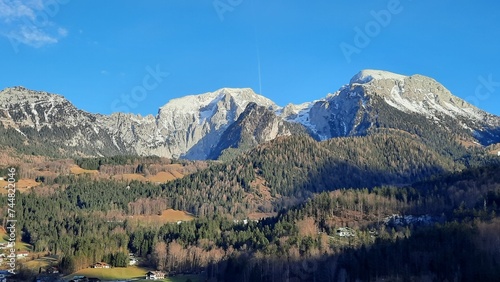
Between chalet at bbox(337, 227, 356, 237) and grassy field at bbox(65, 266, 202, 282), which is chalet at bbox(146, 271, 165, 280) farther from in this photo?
chalet at bbox(337, 227, 356, 237)

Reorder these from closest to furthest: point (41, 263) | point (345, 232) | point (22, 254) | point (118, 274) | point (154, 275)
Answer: point (154, 275) → point (118, 274) → point (41, 263) → point (22, 254) → point (345, 232)

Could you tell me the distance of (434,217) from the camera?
190m

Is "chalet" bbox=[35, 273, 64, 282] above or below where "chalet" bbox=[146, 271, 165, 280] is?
below

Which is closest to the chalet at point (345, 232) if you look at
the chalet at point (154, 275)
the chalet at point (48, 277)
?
the chalet at point (154, 275)

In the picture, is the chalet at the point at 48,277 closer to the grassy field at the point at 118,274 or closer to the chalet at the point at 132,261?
the grassy field at the point at 118,274

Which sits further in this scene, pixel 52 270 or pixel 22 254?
pixel 22 254

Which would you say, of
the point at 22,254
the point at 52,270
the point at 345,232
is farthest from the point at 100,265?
the point at 345,232

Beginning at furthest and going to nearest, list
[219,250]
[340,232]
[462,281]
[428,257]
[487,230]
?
[340,232], [219,250], [487,230], [428,257], [462,281]

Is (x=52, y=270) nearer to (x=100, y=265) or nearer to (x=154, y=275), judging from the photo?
(x=100, y=265)

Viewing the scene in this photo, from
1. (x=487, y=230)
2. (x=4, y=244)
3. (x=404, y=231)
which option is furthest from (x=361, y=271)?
(x=4, y=244)

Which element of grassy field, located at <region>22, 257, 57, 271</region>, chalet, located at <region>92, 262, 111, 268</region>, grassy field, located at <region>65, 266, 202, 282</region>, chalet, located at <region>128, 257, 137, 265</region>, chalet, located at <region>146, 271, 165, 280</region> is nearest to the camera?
grassy field, located at <region>65, 266, 202, 282</region>

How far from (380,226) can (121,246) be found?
3273 inches

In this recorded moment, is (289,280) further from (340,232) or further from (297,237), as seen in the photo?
(340,232)

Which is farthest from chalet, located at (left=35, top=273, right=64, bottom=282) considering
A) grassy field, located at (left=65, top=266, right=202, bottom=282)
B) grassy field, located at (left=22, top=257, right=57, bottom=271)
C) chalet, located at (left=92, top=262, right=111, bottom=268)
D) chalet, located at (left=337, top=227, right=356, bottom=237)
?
chalet, located at (left=337, top=227, right=356, bottom=237)
